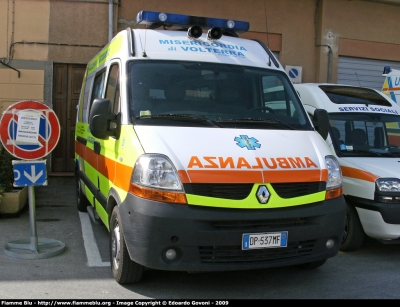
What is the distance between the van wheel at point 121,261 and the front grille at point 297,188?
133cm

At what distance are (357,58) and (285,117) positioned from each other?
906 centimetres

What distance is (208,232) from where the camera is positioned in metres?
3.86

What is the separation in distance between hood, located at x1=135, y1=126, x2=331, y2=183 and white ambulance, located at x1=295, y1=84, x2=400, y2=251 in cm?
133

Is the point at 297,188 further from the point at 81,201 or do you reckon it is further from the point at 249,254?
the point at 81,201

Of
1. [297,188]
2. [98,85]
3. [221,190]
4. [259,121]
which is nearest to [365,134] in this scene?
[259,121]

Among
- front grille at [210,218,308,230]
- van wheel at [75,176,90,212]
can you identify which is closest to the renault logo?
front grille at [210,218,308,230]

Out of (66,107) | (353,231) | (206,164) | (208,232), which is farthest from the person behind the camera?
(66,107)

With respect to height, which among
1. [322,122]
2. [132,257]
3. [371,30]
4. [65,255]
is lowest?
[65,255]

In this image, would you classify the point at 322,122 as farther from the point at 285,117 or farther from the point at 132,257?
the point at 132,257

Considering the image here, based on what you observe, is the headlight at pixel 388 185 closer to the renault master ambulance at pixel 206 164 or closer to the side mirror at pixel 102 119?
the renault master ambulance at pixel 206 164

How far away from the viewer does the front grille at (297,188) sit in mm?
4118

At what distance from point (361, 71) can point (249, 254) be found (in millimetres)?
10377

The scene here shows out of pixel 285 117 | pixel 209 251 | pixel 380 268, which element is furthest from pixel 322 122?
pixel 209 251

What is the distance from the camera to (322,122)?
5.30 meters
